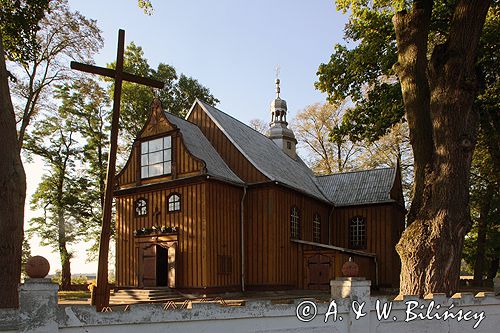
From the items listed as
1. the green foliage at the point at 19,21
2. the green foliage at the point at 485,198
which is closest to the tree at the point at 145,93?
the green foliage at the point at 19,21

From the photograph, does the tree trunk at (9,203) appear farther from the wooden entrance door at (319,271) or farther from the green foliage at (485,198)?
the green foliage at (485,198)

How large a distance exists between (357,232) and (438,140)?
50.7 ft

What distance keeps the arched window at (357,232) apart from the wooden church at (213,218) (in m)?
1.19

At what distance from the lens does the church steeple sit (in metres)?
30.0

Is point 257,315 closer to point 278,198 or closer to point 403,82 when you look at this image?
point 403,82

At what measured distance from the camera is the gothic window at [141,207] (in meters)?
19.1

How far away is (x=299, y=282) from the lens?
65.7 ft

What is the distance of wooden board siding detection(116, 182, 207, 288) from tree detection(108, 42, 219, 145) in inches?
410

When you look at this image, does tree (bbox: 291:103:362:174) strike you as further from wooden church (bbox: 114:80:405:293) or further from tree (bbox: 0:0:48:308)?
tree (bbox: 0:0:48:308)

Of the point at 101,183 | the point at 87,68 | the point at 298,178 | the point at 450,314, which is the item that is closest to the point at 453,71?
the point at 450,314

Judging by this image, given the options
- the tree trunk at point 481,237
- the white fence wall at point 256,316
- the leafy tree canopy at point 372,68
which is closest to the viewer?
the white fence wall at point 256,316

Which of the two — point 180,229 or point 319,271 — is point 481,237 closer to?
point 319,271

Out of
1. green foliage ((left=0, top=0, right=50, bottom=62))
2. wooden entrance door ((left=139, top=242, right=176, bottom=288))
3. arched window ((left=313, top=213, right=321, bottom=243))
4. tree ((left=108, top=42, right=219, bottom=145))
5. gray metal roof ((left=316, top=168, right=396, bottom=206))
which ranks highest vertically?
tree ((left=108, top=42, right=219, bottom=145))

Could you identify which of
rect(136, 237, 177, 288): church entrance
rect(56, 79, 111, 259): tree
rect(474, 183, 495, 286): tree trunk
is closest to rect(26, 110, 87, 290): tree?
rect(56, 79, 111, 259): tree
